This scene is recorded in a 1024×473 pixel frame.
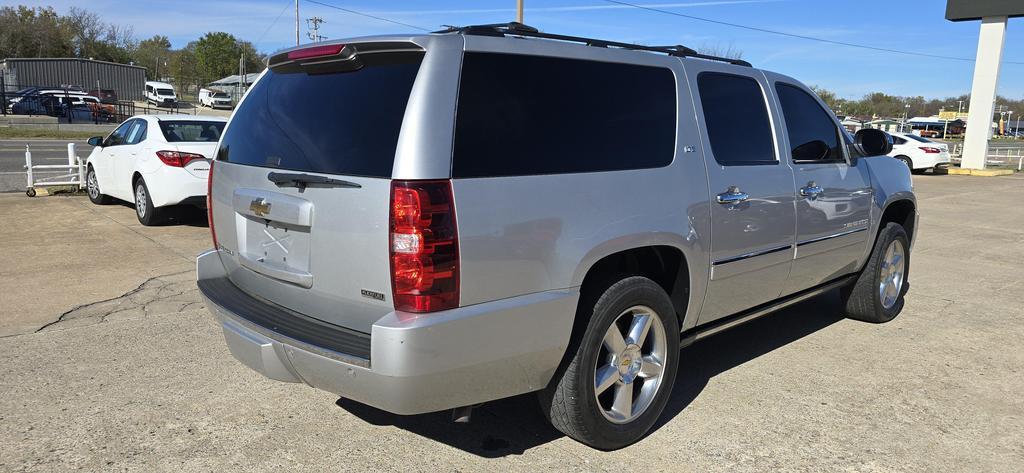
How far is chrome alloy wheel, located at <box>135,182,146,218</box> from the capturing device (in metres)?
9.49

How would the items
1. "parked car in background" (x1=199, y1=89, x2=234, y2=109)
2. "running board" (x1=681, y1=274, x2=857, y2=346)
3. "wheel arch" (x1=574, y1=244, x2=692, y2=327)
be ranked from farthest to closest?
1. "parked car in background" (x1=199, y1=89, x2=234, y2=109)
2. "running board" (x1=681, y1=274, x2=857, y2=346)
3. "wheel arch" (x1=574, y1=244, x2=692, y2=327)

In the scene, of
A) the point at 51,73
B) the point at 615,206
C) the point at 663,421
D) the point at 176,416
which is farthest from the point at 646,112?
the point at 51,73

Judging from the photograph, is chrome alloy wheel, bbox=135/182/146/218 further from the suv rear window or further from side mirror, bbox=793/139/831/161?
side mirror, bbox=793/139/831/161

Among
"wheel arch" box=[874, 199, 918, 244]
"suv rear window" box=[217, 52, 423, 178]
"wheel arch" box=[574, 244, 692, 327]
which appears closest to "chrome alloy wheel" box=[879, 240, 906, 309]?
"wheel arch" box=[874, 199, 918, 244]

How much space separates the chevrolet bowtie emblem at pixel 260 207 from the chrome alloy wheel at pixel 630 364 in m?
1.61

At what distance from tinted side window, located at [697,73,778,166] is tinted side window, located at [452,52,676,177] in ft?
1.15

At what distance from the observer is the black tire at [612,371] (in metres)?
3.26

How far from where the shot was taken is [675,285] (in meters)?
3.84

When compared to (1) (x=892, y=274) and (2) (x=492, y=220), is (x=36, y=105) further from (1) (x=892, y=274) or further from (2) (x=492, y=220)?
(2) (x=492, y=220)

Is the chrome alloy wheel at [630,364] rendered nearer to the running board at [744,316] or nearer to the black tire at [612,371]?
the black tire at [612,371]

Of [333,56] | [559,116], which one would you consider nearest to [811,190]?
[559,116]

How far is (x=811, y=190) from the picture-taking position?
464 cm

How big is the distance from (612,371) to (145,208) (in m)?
7.96

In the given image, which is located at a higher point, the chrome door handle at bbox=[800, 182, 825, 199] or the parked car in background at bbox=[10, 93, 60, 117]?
the parked car in background at bbox=[10, 93, 60, 117]
